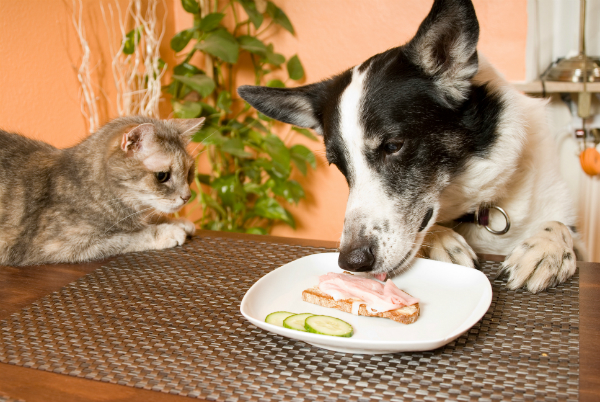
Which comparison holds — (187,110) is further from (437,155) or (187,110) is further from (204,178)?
(437,155)

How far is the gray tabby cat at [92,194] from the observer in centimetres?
146

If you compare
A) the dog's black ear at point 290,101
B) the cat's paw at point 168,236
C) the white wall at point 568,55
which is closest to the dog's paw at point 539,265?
the dog's black ear at point 290,101

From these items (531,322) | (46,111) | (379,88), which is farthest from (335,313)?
(46,111)

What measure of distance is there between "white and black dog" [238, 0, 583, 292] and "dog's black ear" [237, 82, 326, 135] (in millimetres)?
74

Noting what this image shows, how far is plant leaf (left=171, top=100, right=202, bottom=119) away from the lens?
272cm

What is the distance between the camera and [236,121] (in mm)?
3031

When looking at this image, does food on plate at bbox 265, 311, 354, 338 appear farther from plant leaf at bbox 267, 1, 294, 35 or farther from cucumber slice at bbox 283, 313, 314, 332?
plant leaf at bbox 267, 1, 294, 35

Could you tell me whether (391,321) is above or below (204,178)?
above

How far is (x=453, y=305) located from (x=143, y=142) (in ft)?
3.29

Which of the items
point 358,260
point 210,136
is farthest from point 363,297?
point 210,136

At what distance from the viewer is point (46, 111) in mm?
2193

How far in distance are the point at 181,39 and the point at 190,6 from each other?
18 centimetres

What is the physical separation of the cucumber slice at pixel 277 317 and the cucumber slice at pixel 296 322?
2 centimetres

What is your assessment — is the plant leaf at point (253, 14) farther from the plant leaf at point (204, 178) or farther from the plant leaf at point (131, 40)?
the plant leaf at point (204, 178)
